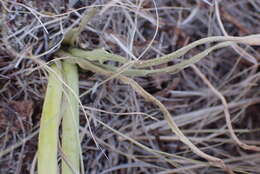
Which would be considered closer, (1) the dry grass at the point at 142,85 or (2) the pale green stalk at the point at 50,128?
(2) the pale green stalk at the point at 50,128

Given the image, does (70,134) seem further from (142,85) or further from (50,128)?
(142,85)

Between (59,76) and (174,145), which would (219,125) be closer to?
(174,145)

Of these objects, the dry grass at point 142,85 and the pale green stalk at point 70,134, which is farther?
the dry grass at point 142,85

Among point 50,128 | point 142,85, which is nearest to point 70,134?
point 50,128

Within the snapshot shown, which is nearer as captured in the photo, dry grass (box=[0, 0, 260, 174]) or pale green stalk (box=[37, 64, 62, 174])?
pale green stalk (box=[37, 64, 62, 174])

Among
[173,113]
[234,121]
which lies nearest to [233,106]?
[234,121]
